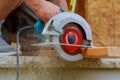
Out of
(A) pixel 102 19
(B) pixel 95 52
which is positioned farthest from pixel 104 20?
(B) pixel 95 52

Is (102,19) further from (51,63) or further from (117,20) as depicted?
(51,63)

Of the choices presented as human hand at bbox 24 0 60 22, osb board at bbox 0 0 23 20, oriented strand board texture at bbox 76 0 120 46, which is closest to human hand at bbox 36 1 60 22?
human hand at bbox 24 0 60 22

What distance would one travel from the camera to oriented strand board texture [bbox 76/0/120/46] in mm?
3439

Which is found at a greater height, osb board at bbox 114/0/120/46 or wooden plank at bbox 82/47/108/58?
osb board at bbox 114/0/120/46

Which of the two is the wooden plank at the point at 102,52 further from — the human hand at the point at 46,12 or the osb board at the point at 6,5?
the osb board at the point at 6,5

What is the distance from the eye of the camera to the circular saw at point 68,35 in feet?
6.75

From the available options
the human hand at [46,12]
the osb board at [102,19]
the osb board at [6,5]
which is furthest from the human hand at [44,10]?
the osb board at [102,19]

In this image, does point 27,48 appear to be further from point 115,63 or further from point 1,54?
point 115,63

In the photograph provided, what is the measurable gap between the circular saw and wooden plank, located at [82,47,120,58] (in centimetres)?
3

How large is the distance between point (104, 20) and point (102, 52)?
1398 millimetres

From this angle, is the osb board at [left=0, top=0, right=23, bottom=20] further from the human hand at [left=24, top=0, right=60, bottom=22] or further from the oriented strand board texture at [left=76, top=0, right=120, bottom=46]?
the oriented strand board texture at [left=76, top=0, right=120, bottom=46]

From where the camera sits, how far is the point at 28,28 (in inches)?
99.0

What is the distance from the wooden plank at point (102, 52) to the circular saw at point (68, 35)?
0.03 m

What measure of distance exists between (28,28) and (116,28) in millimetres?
1164
